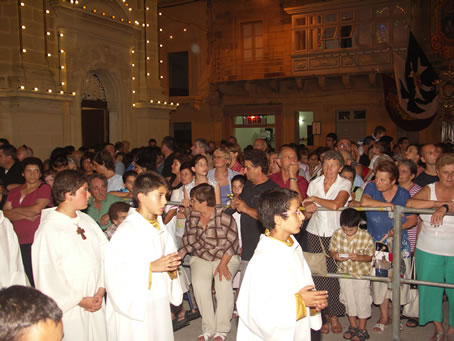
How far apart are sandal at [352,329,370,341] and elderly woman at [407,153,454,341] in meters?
0.60

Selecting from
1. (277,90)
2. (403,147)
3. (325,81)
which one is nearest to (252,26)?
(277,90)

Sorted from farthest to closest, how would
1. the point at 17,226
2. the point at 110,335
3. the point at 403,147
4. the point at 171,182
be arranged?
1. the point at 403,147
2. the point at 171,182
3. the point at 17,226
4. the point at 110,335

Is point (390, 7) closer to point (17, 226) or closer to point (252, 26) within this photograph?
point (252, 26)

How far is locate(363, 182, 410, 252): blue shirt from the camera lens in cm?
506

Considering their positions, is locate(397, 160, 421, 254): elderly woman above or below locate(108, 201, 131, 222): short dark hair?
above

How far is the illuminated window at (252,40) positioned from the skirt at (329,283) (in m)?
18.3

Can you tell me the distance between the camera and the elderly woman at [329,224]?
5.13 m

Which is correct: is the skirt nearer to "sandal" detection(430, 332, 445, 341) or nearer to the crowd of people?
the crowd of people

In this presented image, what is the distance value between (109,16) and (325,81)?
10.3 meters

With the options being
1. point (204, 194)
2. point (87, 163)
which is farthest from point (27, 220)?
point (87, 163)

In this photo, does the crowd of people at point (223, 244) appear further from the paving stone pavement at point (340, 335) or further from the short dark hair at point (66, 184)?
the paving stone pavement at point (340, 335)

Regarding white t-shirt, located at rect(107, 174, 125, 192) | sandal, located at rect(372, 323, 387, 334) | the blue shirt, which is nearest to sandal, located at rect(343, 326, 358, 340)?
sandal, located at rect(372, 323, 387, 334)

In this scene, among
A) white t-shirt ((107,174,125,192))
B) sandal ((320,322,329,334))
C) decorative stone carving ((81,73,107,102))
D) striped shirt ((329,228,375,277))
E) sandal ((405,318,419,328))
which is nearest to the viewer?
striped shirt ((329,228,375,277))

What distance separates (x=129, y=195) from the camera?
592cm
